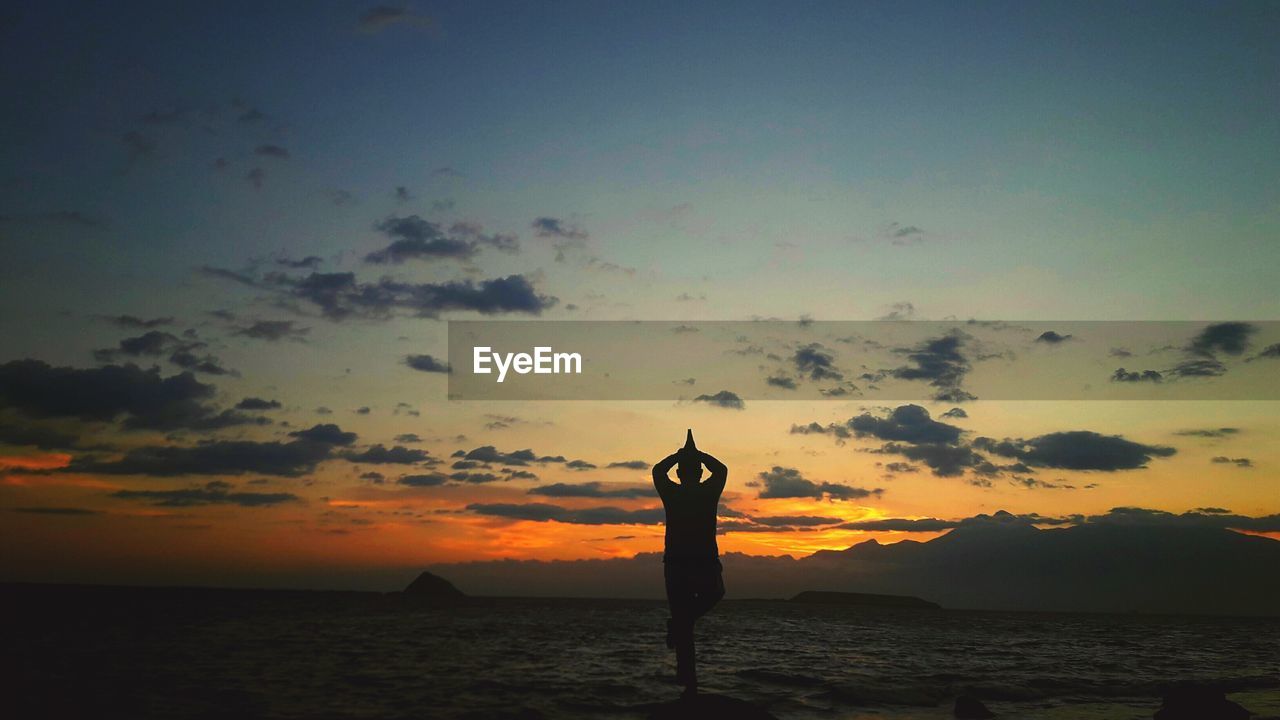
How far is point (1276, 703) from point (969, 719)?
928cm

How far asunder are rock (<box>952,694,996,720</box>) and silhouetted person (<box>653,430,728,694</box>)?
1018 cm

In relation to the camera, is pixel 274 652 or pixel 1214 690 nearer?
pixel 1214 690

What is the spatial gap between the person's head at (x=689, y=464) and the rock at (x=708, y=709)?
151 inches

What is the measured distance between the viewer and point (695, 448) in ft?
42.5

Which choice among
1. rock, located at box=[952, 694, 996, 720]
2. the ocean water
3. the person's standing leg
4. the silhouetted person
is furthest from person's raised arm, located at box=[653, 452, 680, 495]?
rock, located at box=[952, 694, 996, 720]

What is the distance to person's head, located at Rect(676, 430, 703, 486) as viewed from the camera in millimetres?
12758

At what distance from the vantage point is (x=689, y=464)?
12.8 meters

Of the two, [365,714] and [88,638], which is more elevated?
[365,714]

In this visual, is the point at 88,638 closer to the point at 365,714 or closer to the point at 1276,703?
the point at 365,714

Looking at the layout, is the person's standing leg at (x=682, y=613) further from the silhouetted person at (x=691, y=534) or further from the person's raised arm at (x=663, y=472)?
the person's raised arm at (x=663, y=472)

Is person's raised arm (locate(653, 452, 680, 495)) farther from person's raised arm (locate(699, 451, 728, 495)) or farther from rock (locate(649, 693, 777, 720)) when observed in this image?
rock (locate(649, 693, 777, 720))

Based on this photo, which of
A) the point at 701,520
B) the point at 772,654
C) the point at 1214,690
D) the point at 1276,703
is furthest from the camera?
the point at 772,654

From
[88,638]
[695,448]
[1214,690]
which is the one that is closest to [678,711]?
[695,448]

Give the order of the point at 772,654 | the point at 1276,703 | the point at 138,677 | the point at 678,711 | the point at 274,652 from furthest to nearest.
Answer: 1. the point at 772,654
2. the point at 274,652
3. the point at 138,677
4. the point at 1276,703
5. the point at 678,711
